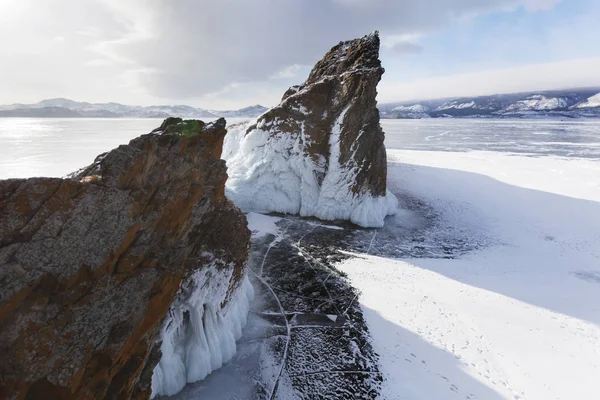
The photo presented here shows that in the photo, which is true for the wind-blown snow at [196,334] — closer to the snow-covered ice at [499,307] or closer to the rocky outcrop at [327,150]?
the snow-covered ice at [499,307]

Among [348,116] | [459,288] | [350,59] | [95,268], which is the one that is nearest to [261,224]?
[348,116]

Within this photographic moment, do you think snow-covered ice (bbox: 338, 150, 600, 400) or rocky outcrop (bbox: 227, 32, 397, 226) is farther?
rocky outcrop (bbox: 227, 32, 397, 226)

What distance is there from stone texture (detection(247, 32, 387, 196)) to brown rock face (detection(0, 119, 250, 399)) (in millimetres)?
16395

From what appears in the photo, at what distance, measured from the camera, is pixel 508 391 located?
9.93 meters

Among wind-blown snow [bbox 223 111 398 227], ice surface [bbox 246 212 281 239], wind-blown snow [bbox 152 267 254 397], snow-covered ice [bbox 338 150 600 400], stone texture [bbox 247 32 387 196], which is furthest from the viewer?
wind-blown snow [bbox 223 111 398 227]

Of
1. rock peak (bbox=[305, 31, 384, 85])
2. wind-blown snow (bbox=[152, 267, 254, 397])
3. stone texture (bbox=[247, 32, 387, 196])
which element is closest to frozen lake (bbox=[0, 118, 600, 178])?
wind-blown snow (bbox=[152, 267, 254, 397])

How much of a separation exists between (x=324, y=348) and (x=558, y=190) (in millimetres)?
29106

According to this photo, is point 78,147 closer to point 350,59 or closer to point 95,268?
point 350,59

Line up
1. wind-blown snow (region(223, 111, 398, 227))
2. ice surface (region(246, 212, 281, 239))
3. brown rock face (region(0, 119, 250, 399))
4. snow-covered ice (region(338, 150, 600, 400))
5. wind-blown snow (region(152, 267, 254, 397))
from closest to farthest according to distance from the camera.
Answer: brown rock face (region(0, 119, 250, 399))
wind-blown snow (region(152, 267, 254, 397))
snow-covered ice (region(338, 150, 600, 400))
ice surface (region(246, 212, 281, 239))
wind-blown snow (region(223, 111, 398, 227))

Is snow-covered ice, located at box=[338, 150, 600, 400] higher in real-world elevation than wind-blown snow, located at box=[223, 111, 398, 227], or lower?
lower

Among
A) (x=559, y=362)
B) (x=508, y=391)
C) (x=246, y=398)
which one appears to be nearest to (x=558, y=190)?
(x=559, y=362)

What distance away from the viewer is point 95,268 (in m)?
6.39

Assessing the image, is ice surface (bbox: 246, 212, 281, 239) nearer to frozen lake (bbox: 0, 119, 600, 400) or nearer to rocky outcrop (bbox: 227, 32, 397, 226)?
frozen lake (bbox: 0, 119, 600, 400)

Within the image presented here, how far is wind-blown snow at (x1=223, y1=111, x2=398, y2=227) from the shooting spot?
24.0 m
